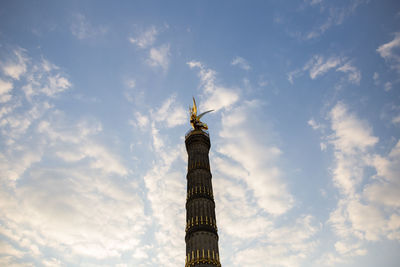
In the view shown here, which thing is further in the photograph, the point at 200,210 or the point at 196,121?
the point at 196,121

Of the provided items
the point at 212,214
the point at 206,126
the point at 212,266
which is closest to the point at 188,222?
the point at 212,214

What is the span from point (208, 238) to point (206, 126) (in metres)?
25.9

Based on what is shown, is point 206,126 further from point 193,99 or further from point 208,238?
point 208,238

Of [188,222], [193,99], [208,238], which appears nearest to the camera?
[208,238]

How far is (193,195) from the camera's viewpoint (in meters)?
48.8

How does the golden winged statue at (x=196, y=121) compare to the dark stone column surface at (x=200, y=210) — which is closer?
the dark stone column surface at (x=200, y=210)

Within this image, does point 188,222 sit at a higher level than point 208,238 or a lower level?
higher

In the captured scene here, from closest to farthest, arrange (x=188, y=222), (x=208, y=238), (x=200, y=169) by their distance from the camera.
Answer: (x=208, y=238) < (x=188, y=222) < (x=200, y=169)

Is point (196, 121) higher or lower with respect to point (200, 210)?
higher

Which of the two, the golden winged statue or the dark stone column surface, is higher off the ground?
the golden winged statue

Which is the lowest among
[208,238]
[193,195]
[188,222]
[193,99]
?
[208,238]

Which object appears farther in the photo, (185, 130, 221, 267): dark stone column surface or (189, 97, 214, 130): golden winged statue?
(189, 97, 214, 130): golden winged statue

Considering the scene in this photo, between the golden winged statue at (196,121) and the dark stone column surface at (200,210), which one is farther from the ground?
the golden winged statue at (196,121)

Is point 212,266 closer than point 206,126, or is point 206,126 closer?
point 212,266
